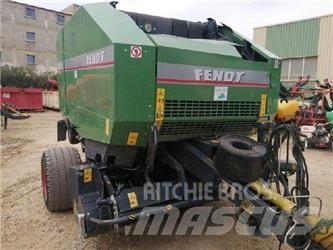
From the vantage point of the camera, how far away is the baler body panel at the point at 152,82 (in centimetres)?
277

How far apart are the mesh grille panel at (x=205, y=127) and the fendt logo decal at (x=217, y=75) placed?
0.40 m

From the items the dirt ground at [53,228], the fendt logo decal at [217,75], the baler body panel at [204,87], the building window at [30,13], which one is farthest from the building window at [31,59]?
the fendt logo decal at [217,75]

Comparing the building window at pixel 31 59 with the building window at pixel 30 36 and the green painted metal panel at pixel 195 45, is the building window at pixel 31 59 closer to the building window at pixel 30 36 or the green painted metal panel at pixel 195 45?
the building window at pixel 30 36

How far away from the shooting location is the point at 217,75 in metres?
3.21

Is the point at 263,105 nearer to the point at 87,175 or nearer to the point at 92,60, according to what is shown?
the point at 92,60

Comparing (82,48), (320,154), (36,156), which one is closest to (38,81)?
(36,156)

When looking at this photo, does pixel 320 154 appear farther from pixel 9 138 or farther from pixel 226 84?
pixel 9 138

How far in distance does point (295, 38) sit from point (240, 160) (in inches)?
616

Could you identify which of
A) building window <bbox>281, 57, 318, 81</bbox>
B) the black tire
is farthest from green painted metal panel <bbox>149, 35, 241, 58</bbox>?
building window <bbox>281, 57, 318, 81</bbox>

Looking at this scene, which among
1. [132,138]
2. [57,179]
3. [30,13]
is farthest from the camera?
[30,13]

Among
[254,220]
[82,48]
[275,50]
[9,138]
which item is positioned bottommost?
[9,138]

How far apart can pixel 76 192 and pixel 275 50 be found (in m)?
16.5

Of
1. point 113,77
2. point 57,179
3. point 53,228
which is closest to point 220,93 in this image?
point 113,77

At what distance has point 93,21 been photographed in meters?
3.10
